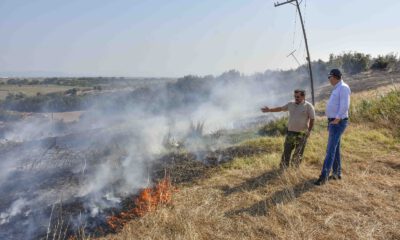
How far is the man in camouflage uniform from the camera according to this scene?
6711 millimetres

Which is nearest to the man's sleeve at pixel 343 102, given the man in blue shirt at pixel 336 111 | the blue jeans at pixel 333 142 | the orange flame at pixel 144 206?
the man in blue shirt at pixel 336 111

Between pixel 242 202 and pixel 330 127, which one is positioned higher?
pixel 330 127

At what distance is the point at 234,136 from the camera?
39.0 feet

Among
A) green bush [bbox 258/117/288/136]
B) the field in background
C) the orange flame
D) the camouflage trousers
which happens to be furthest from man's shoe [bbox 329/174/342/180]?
the field in background

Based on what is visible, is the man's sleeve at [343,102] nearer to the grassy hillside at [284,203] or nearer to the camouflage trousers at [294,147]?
the camouflage trousers at [294,147]

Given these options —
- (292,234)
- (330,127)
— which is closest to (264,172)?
(330,127)

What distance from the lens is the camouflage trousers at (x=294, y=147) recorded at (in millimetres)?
6898

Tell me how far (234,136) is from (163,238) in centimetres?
735

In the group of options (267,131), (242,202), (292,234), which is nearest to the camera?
(292,234)

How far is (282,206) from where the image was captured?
5.52m

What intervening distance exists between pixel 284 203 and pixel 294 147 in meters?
1.60

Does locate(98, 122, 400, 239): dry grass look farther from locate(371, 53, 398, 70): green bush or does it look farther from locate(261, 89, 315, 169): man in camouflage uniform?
locate(371, 53, 398, 70): green bush

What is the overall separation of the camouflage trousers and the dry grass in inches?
10.0

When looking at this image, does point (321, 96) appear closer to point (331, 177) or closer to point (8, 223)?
point (331, 177)
